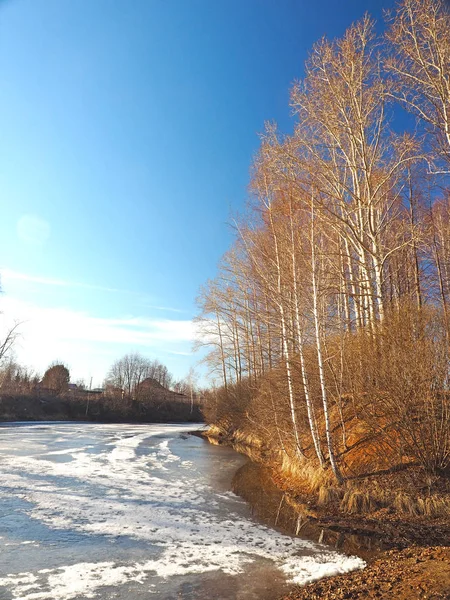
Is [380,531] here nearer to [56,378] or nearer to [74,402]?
[74,402]

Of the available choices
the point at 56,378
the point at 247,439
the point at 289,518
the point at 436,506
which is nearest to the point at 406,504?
the point at 436,506

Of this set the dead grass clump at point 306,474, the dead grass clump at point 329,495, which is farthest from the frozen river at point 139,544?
the dead grass clump at point 306,474

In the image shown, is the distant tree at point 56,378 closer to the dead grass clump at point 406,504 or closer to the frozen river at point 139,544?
the frozen river at point 139,544

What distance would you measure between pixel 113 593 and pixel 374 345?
7.08m

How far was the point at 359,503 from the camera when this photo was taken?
24.3ft

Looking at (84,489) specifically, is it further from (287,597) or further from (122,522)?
(287,597)

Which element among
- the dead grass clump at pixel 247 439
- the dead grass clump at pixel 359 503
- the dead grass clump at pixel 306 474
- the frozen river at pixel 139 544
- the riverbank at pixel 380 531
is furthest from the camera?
the dead grass clump at pixel 247 439

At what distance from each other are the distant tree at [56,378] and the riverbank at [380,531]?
58.9 m

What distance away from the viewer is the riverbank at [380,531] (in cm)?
398

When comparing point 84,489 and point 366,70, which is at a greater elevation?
point 366,70

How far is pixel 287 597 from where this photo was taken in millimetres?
4238

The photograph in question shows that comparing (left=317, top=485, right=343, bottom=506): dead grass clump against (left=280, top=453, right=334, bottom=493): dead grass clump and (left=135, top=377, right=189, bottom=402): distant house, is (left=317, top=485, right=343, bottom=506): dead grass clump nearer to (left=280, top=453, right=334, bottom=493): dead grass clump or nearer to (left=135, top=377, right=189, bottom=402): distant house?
(left=280, top=453, right=334, bottom=493): dead grass clump

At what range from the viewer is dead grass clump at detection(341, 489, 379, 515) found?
23.8 feet

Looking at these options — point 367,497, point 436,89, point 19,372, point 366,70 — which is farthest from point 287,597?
point 19,372
